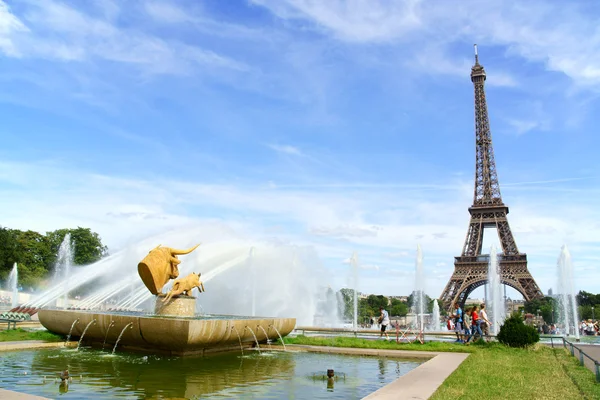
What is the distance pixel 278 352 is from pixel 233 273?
20036 mm

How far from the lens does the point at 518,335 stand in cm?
1698

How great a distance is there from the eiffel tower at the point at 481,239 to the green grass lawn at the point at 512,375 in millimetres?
45566

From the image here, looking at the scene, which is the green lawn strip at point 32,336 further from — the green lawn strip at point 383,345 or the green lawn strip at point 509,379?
the green lawn strip at point 509,379

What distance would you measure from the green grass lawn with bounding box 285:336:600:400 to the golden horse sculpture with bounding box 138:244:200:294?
21.3 feet

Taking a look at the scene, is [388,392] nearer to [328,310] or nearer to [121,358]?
[121,358]

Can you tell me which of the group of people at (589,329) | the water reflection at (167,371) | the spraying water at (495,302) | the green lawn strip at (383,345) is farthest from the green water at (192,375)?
the group of people at (589,329)

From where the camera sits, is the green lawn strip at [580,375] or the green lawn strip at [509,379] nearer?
the green lawn strip at [509,379]

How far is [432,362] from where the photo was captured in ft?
41.0

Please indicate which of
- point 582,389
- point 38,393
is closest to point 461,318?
point 582,389

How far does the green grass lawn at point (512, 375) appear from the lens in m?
8.27

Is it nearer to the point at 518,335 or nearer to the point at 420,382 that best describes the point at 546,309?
the point at 518,335

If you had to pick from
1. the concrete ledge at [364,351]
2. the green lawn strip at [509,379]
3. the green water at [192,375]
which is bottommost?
the green water at [192,375]

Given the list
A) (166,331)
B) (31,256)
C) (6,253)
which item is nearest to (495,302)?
(166,331)

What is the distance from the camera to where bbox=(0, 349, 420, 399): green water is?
27.8 feet
